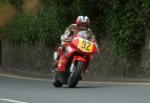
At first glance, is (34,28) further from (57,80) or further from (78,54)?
(78,54)

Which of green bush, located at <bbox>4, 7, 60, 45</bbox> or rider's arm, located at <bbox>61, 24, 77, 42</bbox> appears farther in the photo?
green bush, located at <bbox>4, 7, 60, 45</bbox>

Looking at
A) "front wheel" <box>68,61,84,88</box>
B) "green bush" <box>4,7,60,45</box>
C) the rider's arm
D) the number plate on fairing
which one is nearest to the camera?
"front wheel" <box>68,61,84,88</box>

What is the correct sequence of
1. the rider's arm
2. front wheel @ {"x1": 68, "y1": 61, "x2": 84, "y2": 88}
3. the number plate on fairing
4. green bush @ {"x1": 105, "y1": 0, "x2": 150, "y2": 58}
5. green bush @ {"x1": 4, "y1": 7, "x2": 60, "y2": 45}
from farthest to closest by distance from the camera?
1. green bush @ {"x1": 4, "y1": 7, "x2": 60, "y2": 45}
2. green bush @ {"x1": 105, "y1": 0, "x2": 150, "y2": 58}
3. the rider's arm
4. the number plate on fairing
5. front wheel @ {"x1": 68, "y1": 61, "x2": 84, "y2": 88}

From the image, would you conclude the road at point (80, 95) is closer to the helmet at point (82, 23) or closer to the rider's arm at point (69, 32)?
the rider's arm at point (69, 32)

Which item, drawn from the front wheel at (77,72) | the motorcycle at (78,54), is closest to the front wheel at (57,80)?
the motorcycle at (78,54)

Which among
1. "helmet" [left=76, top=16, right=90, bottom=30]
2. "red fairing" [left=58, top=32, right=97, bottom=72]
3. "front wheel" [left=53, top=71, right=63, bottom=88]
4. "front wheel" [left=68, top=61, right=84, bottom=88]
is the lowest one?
"front wheel" [left=53, top=71, right=63, bottom=88]

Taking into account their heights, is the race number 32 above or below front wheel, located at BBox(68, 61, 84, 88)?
above

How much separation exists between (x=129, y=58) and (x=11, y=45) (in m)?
11.7

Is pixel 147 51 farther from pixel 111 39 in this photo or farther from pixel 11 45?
pixel 11 45

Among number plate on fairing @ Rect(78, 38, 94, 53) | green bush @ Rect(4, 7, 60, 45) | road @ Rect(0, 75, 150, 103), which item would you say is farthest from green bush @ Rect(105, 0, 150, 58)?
road @ Rect(0, 75, 150, 103)

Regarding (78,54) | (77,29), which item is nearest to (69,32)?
(77,29)

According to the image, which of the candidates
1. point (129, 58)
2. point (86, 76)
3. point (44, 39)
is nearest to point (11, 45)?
point (44, 39)

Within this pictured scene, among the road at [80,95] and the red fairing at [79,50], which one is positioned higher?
the red fairing at [79,50]

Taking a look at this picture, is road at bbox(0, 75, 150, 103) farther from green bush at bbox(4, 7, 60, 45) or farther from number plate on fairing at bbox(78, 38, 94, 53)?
green bush at bbox(4, 7, 60, 45)
